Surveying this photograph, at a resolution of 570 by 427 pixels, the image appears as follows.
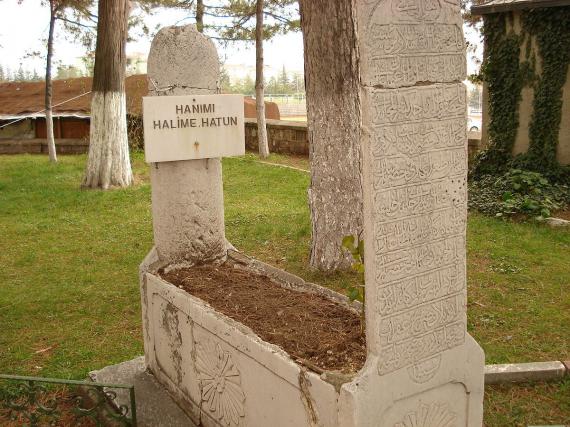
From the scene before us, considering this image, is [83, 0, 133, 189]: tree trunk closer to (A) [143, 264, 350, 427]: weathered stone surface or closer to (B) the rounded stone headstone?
(B) the rounded stone headstone

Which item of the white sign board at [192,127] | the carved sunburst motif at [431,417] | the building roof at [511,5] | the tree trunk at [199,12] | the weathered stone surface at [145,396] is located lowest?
the weathered stone surface at [145,396]

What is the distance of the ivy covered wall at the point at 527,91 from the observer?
34.0 feet

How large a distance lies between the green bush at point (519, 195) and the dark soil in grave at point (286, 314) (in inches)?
221

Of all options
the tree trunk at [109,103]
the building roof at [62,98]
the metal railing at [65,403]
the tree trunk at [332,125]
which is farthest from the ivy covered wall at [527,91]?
the building roof at [62,98]

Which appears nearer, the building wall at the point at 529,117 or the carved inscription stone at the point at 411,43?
the carved inscription stone at the point at 411,43

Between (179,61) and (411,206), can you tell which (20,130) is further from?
(411,206)

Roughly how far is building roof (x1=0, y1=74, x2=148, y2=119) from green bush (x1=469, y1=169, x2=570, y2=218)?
444 inches

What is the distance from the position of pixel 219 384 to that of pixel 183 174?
1591 mm

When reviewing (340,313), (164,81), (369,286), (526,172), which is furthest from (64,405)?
(526,172)

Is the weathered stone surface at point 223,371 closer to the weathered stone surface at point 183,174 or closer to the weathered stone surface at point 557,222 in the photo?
the weathered stone surface at point 183,174

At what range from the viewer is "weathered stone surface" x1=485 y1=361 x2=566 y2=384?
14.3 feet

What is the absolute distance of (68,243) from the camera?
846 cm

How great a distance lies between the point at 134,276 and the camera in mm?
7082

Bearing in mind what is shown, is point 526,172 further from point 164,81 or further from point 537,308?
point 164,81
